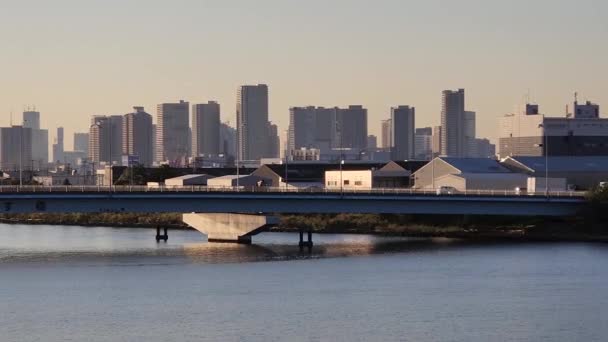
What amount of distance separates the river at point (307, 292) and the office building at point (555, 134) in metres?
52.8

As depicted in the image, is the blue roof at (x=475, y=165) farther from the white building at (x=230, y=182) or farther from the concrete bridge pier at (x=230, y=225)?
the concrete bridge pier at (x=230, y=225)

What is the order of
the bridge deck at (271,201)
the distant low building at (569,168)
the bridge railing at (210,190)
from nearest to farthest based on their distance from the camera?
1. the bridge deck at (271,201)
2. the bridge railing at (210,190)
3. the distant low building at (569,168)

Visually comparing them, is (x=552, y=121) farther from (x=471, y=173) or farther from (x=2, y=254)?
(x=2, y=254)

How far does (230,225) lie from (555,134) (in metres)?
63.3

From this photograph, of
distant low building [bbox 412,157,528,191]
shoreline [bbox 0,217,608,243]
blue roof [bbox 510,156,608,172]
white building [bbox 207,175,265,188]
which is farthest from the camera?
blue roof [bbox 510,156,608,172]

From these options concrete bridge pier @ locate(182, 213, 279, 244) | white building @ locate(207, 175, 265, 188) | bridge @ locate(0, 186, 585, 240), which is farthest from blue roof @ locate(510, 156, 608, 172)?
concrete bridge pier @ locate(182, 213, 279, 244)

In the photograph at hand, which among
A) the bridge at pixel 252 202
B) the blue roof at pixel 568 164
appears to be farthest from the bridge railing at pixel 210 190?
the blue roof at pixel 568 164

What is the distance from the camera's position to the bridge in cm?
7800

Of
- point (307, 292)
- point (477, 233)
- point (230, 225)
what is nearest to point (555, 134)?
point (477, 233)

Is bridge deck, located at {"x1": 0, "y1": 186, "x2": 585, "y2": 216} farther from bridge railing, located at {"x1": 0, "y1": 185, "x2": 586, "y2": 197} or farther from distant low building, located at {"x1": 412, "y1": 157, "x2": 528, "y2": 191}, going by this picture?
distant low building, located at {"x1": 412, "y1": 157, "x2": 528, "y2": 191}

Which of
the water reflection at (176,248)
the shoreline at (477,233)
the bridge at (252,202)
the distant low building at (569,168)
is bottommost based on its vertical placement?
the water reflection at (176,248)

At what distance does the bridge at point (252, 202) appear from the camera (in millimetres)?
78000

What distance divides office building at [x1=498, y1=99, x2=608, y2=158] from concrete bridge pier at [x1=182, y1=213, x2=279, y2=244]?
139ft

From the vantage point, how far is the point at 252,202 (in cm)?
8125
